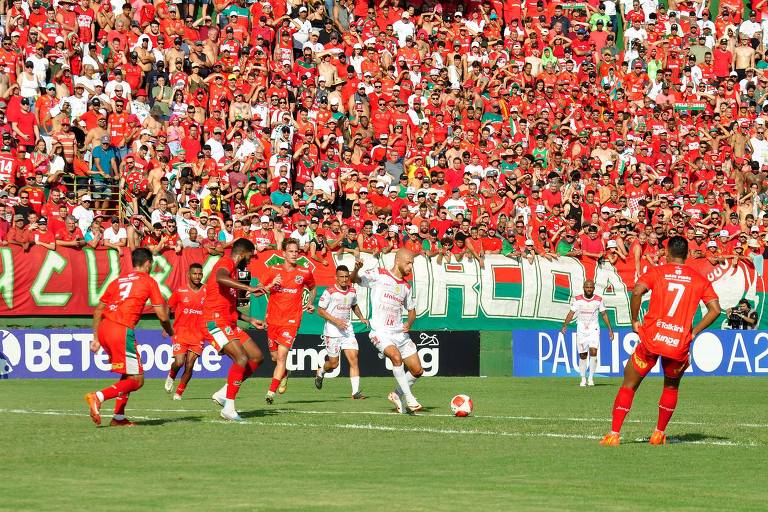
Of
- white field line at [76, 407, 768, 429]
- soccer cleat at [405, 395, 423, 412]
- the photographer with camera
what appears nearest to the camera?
white field line at [76, 407, 768, 429]

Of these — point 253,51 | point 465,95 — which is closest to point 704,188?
point 465,95

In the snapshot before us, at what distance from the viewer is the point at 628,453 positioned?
14.4 meters

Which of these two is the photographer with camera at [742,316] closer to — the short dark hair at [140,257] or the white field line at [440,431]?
the white field line at [440,431]

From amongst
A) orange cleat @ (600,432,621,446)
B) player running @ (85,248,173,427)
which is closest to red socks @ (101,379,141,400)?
player running @ (85,248,173,427)

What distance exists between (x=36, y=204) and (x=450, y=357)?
33.1 feet

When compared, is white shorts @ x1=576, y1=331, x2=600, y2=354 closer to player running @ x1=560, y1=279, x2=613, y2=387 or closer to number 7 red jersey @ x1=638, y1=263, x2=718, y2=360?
player running @ x1=560, y1=279, x2=613, y2=387

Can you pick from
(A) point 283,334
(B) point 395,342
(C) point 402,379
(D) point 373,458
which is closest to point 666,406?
(D) point 373,458

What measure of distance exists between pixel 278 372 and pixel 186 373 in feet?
8.19

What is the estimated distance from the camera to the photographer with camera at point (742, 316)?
34.5 metres

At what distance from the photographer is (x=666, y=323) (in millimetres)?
15047

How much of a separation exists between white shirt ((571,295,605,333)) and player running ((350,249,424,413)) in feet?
33.1

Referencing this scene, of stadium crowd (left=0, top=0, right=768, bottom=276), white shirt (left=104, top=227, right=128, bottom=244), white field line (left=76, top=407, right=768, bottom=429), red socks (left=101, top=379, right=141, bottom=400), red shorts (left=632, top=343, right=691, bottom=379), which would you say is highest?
stadium crowd (left=0, top=0, right=768, bottom=276)

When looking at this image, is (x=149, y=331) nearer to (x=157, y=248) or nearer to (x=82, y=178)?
(x=157, y=248)

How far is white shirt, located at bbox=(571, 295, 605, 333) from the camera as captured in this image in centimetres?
2964
